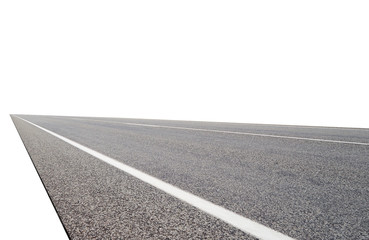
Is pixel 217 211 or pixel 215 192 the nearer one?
pixel 217 211

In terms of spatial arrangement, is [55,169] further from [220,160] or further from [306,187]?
[306,187]

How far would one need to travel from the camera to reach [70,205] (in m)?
3.36

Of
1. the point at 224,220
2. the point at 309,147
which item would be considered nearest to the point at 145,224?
the point at 224,220

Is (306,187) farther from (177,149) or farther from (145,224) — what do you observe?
(177,149)

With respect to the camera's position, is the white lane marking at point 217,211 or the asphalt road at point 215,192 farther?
the asphalt road at point 215,192

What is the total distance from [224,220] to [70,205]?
149 centimetres

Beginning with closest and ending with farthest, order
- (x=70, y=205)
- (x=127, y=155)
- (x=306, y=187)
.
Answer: (x=70, y=205), (x=306, y=187), (x=127, y=155)

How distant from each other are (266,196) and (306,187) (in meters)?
0.65

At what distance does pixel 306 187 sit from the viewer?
153 inches

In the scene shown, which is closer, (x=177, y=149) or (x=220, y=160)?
(x=220, y=160)

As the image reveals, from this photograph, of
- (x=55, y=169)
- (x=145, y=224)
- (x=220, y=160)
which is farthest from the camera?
(x=220, y=160)

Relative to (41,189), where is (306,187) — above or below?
above

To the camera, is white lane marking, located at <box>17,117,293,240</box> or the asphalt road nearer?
white lane marking, located at <box>17,117,293,240</box>

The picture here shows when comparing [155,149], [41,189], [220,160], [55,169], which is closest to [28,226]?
[41,189]
